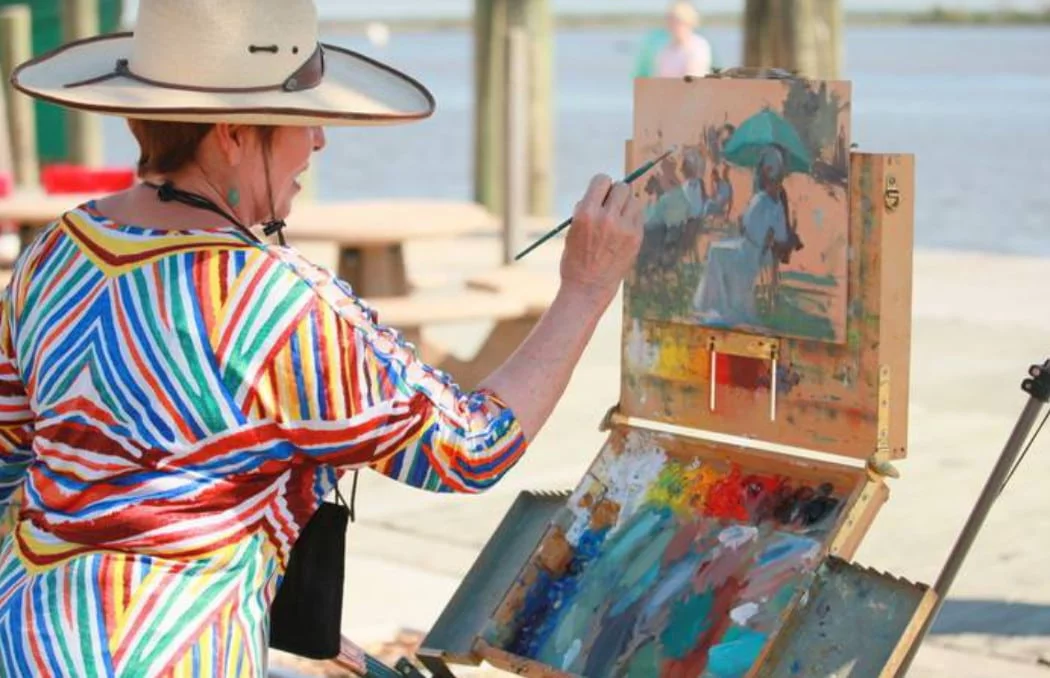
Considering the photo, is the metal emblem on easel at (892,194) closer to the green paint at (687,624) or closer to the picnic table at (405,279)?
the green paint at (687,624)

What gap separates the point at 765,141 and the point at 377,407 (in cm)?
111

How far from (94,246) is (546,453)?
459 centimetres

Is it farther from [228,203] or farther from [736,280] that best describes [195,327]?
[736,280]

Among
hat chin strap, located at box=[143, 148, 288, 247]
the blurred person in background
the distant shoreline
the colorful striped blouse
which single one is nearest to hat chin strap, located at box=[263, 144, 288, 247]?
hat chin strap, located at box=[143, 148, 288, 247]

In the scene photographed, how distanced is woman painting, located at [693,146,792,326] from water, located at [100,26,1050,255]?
976cm

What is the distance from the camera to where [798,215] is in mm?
3398

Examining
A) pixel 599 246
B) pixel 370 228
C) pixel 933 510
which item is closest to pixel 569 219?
pixel 599 246

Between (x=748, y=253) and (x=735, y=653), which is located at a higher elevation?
(x=748, y=253)

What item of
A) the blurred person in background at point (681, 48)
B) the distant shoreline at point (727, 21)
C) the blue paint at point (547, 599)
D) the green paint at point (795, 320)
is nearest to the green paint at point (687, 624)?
the blue paint at point (547, 599)

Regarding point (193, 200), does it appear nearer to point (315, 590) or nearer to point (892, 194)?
point (315, 590)

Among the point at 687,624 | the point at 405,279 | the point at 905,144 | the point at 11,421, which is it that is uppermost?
the point at 11,421

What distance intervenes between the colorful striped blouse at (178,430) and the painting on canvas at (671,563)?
0.87 metres

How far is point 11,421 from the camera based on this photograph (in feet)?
9.45

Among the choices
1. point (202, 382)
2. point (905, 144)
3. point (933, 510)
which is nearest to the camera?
point (202, 382)
